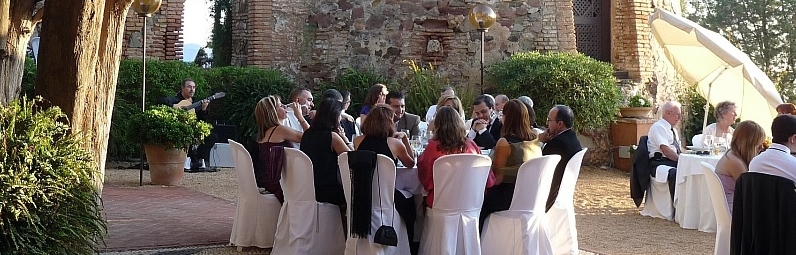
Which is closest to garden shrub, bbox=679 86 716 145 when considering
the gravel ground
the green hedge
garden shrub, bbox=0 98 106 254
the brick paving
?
the gravel ground

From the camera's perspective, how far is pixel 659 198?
895 centimetres

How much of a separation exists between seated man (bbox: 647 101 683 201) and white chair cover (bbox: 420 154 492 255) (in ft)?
11.2

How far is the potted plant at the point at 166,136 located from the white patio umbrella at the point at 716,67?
5375 mm

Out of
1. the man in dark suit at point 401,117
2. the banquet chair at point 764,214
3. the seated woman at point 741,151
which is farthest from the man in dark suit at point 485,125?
the banquet chair at point 764,214

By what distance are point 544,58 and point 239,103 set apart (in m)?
4.59

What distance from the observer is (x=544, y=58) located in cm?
1366

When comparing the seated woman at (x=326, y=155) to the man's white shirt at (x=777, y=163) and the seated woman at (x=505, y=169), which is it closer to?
the seated woman at (x=505, y=169)

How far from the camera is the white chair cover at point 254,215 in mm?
6836

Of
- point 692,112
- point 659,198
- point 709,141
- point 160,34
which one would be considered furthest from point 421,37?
point 709,141

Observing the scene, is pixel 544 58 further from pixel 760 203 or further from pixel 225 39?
pixel 760 203

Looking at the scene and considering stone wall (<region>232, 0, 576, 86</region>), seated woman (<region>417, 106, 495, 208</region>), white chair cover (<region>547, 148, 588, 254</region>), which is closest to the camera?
seated woman (<region>417, 106, 495, 208</region>)

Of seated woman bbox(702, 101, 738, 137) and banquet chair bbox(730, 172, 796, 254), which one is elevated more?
seated woman bbox(702, 101, 738, 137)

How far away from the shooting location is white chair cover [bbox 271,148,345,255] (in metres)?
6.36

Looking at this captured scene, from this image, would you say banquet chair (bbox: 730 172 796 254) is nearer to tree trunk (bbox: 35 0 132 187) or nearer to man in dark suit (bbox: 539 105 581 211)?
man in dark suit (bbox: 539 105 581 211)
